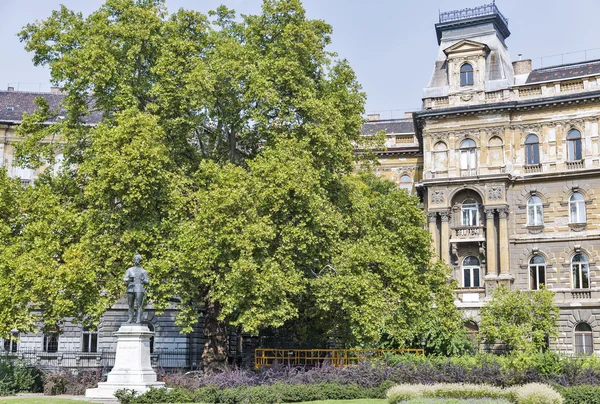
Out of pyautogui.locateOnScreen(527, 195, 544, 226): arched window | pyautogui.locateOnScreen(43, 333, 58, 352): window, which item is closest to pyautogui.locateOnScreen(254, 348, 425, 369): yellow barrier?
pyautogui.locateOnScreen(43, 333, 58, 352): window

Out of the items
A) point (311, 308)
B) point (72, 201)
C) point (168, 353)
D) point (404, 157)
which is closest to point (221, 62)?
point (72, 201)

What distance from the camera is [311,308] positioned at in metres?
30.2

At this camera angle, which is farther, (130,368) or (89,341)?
(89,341)

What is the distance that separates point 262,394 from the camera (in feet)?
74.6

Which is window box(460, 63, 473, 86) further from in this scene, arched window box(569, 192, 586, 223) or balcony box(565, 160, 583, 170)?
arched window box(569, 192, 586, 223)

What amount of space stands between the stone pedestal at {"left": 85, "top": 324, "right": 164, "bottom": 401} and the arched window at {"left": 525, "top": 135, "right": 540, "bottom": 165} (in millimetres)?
29939

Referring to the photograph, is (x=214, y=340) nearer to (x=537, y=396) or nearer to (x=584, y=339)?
(x=537, y=396)

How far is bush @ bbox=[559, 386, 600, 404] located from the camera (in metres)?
22.1

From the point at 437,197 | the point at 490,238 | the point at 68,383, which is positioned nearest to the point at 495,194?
the point at 490,238

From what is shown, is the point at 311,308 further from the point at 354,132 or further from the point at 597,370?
the point at 597,370

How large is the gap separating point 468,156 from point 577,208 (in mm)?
7113

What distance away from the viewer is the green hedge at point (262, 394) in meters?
Answer: 21.7

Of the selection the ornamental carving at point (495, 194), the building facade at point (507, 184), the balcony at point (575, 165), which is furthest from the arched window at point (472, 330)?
the balcony at point (575, 165)

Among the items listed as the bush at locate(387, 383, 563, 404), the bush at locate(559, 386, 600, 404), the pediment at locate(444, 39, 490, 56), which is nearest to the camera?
the bush at locate(387, 383, 563, 404)
